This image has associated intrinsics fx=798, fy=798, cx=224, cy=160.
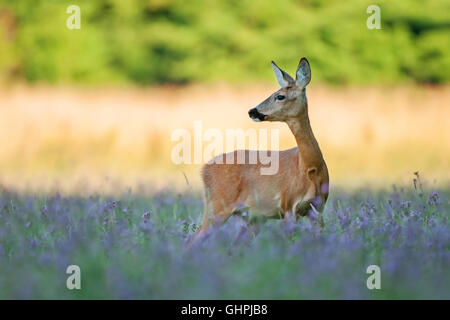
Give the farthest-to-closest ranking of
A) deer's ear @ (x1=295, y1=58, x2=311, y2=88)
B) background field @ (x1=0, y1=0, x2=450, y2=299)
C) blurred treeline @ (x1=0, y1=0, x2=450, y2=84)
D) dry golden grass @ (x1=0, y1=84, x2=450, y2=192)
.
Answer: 1. blurred treeline @ (x1=0, y1=0, x2=450, y2=84)
2. dry golden grass @ (x1=0, y1=84, x2=450, y2=192)
3. deer's ear @ (x1=295, y1=58, x2=311, y2=88)
4. background field @ (x1=0, y1=0, x2=450, y2=299)

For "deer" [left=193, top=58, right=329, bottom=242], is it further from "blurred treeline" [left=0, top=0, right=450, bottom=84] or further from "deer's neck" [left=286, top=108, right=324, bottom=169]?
"blurred treeline" [left=0, top=0, right=450, bottom=84]

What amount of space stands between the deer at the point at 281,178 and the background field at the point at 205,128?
190 millimetres

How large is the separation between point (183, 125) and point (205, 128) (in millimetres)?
511

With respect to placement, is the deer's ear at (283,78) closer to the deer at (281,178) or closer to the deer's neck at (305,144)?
the deer at (281,178)

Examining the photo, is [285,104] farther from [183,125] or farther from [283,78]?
[183,125]

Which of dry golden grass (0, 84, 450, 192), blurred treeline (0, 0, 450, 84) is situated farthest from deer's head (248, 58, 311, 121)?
blurred treeline (0, 0, 450, 84)

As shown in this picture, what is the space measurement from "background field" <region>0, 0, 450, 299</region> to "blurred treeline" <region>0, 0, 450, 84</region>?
3 centimetres

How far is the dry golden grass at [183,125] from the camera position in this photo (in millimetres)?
12008

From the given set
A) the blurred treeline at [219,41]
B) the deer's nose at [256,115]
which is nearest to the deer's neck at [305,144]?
the deer's nose at [256,115]

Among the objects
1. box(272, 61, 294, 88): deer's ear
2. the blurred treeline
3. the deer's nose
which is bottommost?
the deer's nose

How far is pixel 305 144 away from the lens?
5352mm

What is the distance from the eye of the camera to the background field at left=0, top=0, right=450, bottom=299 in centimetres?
399

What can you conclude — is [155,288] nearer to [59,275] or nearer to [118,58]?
[59,275]

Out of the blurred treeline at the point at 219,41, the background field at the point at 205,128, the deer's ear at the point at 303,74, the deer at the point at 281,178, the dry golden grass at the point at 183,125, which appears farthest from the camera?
the blurred treeline at the point at 219,41
